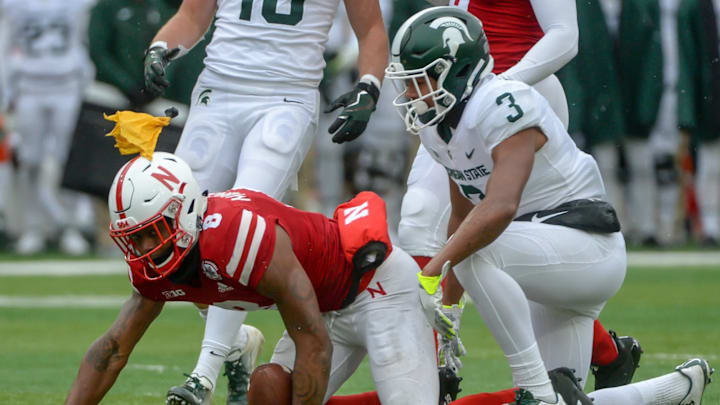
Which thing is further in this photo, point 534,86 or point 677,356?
point 677,356

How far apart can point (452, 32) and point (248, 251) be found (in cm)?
108

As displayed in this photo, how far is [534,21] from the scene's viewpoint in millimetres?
5457

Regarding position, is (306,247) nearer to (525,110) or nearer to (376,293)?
(376,293)

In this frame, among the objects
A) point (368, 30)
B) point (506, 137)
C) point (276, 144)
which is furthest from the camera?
point (368, 30)

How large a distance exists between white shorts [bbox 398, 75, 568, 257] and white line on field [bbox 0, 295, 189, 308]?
415 centimetres

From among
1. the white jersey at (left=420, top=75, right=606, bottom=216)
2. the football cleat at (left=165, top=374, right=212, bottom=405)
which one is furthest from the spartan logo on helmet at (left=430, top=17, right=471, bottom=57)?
the football cleat at (left=165, top=374, right=212, bottom=405)

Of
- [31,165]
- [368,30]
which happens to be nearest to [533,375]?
[368,30]

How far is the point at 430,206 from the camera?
542 cm

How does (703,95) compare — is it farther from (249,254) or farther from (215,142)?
(249,254)

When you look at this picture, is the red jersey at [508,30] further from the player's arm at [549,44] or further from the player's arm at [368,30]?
the player's arm at [368,30]

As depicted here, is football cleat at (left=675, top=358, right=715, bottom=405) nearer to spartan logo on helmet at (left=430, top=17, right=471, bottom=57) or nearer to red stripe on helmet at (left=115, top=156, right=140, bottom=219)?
spartan logo on helmet at (left=430, top=17, right=471, bottom=57)

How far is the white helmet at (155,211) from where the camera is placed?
4.11 metres

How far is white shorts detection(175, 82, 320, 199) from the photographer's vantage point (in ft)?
17.2

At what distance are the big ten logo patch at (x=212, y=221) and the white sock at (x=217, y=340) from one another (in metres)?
0.89
